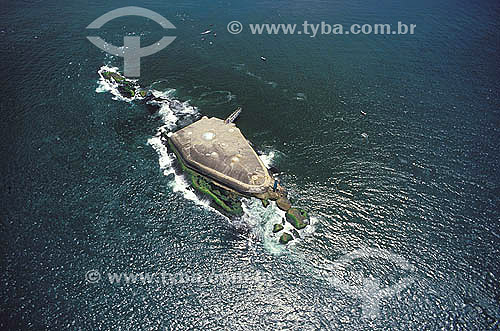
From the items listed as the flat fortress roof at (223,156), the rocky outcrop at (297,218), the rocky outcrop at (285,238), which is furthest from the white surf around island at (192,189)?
the flat fortress roof at (223,156)

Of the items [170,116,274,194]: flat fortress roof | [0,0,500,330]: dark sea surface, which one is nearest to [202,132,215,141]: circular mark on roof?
[170,116,274,194]: flat fortress roof

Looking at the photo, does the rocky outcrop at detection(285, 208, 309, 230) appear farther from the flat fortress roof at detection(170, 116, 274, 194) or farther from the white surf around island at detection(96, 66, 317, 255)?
the flat fortress roof at detection(170, 116, 274, 194)

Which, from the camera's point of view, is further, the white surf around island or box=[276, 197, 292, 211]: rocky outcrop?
box=[276, 197, 292, 211]: rocky outcrop

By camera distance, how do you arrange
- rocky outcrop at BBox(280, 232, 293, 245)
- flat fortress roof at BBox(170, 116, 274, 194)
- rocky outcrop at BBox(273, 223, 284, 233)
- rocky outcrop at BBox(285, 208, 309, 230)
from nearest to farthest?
rocky outcrop at BBox(280, 232, 293, 245) < rocky outcrop at BBox(273, 223, 284, 233) < rocky outcrop at BBox(285, 208, 309, 230) < flat fortress roof at BBox(170, 116, 274, 194)

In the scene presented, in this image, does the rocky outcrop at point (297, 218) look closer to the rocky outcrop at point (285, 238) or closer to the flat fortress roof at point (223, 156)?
the rocky outcrop at point (285, 238)

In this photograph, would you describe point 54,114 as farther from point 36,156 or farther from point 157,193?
point 157,193

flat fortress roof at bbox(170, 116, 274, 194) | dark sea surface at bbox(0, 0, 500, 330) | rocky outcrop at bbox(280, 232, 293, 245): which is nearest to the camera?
dark sea surface at bbox(0, 0, 500, 330)

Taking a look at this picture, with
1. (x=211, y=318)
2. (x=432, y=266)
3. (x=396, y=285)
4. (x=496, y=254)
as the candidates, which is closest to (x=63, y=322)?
(x=211, y=318)
